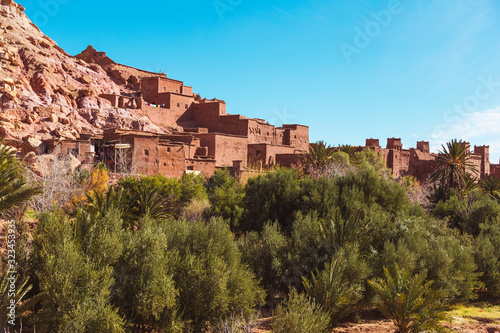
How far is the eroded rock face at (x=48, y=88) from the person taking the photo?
101 ft

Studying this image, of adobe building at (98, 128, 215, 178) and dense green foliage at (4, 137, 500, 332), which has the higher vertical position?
adobe building at (98, 128, 215, 178)

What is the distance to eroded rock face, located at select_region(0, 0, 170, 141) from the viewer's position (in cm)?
3086

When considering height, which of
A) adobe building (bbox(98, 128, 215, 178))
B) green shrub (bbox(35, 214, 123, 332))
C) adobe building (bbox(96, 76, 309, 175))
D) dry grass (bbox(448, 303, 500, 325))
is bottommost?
dry grass (bbox(448, 303, 500, 325))

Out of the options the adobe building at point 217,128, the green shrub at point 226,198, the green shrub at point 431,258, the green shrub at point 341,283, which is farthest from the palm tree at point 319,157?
the green shrub at point 341,283

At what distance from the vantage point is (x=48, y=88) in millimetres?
35188

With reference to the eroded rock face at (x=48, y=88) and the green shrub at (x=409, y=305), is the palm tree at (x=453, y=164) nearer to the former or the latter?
the green shrub at (x=409, y=305)

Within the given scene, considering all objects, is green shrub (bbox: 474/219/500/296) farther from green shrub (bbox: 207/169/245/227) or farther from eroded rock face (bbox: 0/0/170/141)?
eroded rock face (bbox: 0/0/170/141)

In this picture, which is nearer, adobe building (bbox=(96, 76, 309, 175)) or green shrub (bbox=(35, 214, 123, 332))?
green shrub (bbox=(35, 214, 123, 332))

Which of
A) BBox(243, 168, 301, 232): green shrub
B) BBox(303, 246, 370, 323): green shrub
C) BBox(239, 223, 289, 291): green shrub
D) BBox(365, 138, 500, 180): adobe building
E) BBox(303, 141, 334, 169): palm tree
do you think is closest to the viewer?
BBox(303, 246, 370, 323): green shrub

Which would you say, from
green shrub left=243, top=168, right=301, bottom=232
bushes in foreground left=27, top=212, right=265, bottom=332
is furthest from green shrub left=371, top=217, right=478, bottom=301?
green shrub left=243, top=168, right=301, bottom=232

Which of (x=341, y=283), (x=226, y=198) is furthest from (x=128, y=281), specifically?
(x=226, y=198)

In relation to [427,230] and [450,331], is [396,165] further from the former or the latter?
[450,331]

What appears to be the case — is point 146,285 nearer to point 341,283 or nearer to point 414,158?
point 341,283

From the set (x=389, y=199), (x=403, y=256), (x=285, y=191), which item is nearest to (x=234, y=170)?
(x=285, y=191)
